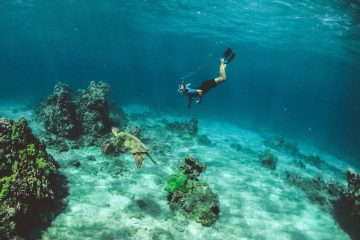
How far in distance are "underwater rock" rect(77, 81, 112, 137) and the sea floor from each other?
1.88 metres

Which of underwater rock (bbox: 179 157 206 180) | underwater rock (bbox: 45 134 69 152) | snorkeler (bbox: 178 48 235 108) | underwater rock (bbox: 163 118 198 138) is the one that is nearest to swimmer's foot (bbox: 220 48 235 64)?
snorkeler (bbox: 178 48 235 108)

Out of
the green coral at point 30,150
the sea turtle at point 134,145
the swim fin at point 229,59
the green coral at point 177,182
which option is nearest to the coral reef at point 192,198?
the green coral at point 177,182

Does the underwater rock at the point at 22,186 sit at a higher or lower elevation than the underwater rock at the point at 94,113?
higher

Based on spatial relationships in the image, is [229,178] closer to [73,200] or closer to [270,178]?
[270,178]

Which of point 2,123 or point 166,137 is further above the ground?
point 2,123

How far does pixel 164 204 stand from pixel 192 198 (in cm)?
124

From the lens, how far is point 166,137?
20.4m

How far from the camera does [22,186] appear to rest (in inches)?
306

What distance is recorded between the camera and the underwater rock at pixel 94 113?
16.7m

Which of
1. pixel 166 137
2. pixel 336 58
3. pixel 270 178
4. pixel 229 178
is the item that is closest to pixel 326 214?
pixel 270 178

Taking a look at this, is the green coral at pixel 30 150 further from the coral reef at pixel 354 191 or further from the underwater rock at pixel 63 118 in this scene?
the coral reef at pixel 354 191

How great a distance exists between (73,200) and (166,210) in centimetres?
343

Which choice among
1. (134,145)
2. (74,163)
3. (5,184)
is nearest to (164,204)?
(134,145)

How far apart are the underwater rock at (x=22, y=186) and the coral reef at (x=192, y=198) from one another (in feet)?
13.4
